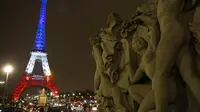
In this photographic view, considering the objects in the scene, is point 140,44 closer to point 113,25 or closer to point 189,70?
point 189,70

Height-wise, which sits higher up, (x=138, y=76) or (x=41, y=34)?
(x=41, y=34)

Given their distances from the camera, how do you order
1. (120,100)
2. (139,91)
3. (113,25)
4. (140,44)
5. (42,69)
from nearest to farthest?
(139,91)
(140,44)
(120,100)
(113,25)
(42,69)

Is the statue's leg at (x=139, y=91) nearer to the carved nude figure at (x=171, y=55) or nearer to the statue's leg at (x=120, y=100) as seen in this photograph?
the statue's leg at (x=120, y=100)

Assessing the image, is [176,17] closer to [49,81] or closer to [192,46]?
[192,46]

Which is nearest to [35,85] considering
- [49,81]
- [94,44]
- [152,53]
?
[49,81]

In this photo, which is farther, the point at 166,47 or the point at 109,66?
the point at 109,66

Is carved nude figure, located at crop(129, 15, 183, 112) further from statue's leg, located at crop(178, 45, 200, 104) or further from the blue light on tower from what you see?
the blue light on tower

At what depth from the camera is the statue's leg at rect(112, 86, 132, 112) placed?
4.94 m

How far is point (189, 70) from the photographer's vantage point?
3.40 metres

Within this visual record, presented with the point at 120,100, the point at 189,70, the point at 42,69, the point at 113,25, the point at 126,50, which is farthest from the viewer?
the point at 42,69

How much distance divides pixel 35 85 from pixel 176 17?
43.9 m

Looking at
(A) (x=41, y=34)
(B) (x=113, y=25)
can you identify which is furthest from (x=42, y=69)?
(B) (x=113, y=25)

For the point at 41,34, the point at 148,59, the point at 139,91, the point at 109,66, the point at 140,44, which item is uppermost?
the point at 41,34

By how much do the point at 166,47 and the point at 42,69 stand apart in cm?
4968
